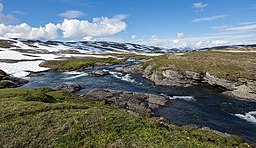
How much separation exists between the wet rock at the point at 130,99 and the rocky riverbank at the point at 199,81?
53.4 ft

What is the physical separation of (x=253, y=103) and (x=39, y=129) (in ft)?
144

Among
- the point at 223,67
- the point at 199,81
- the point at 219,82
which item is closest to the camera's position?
the point at 219,82

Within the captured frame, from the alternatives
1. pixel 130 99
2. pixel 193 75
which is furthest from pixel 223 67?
pixel 130 99

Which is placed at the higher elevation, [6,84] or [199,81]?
[199,81]

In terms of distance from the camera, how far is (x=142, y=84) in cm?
6303

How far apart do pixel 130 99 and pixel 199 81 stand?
2743 cm

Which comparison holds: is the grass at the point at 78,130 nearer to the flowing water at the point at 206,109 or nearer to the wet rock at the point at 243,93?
the flowing water at the point at 206,109

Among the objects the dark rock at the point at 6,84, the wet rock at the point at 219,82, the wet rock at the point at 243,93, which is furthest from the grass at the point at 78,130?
the dark rock at the point at 6,84

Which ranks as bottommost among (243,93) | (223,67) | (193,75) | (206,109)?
(206,109)

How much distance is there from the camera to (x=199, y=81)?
6238cm

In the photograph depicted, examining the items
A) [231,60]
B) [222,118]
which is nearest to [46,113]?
[222,118]

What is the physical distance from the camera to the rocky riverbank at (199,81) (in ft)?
164

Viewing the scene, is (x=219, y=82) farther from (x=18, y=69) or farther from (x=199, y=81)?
(x=18, y=69)

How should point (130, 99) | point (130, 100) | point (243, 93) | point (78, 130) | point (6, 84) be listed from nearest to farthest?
1. point (78, 130)
2. point (130, 100)
3. point (130, 99)
4. point (243, 93)
5. point (6, 84)
